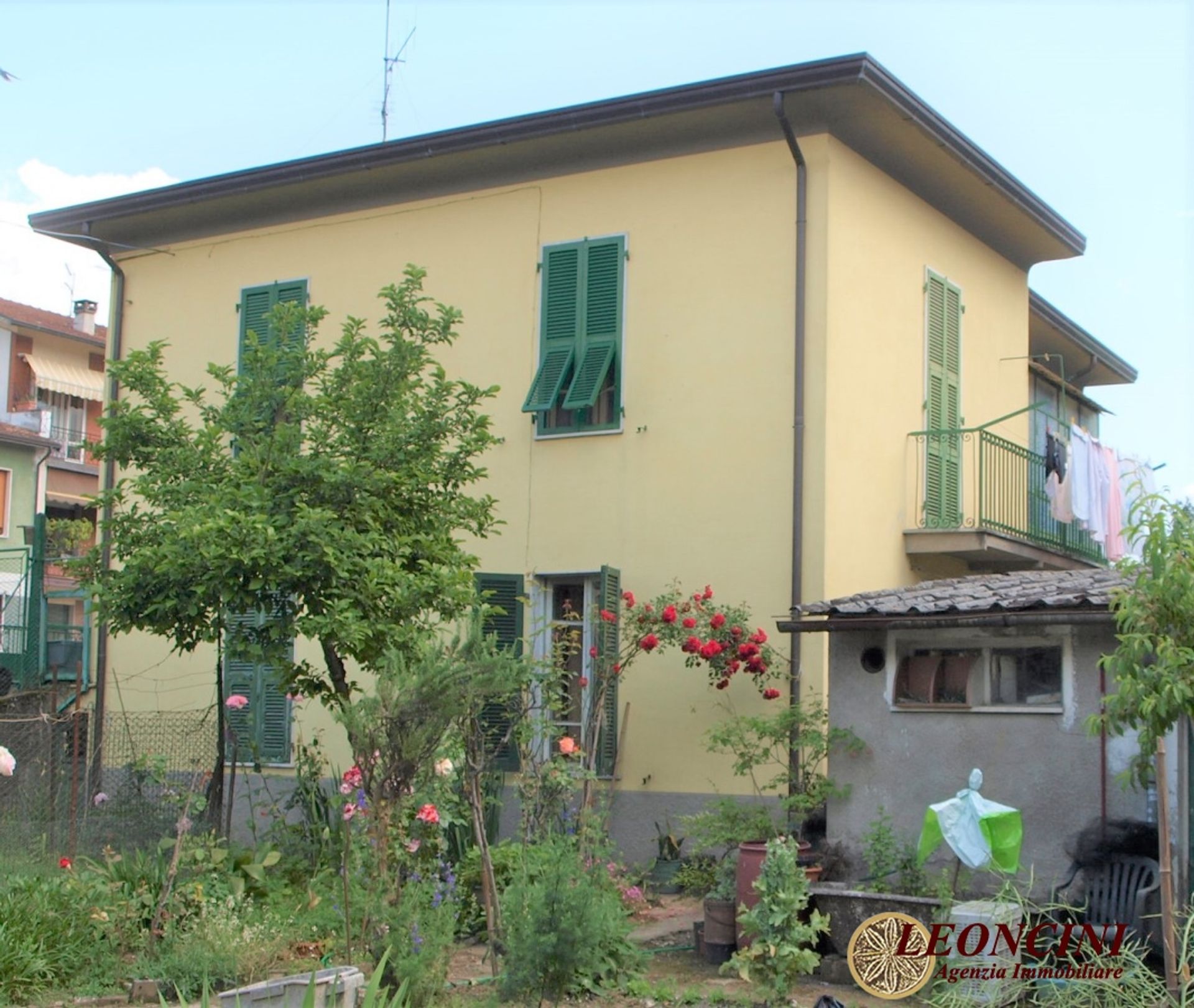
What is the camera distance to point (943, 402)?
14.6m

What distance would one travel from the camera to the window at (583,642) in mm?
12391

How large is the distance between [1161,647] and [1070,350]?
1387cm

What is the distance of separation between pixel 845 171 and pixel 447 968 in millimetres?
8185

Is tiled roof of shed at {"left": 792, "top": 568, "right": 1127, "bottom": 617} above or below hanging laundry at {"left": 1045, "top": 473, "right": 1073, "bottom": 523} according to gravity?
below

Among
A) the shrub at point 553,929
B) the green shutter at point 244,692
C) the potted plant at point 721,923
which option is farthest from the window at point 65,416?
the shrub at point 553,929

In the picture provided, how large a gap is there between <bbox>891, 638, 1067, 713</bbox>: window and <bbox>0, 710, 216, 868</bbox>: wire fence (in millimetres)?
4827

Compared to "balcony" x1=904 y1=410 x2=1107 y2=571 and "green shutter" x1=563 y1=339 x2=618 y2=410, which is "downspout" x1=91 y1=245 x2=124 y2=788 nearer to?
"green shutter" x1=563 y1=339 x2=618 y2=410

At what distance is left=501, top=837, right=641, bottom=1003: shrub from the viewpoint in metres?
6.99

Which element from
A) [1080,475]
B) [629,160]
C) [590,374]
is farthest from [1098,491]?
Answer: [629,160]

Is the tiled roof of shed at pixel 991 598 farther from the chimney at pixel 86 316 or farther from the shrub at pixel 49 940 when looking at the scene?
the chimney at pixel 86 316

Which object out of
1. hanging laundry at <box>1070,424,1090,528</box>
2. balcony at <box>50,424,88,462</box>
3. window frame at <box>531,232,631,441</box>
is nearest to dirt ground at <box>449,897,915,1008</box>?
window frame at <box>531,232,631,441</box>

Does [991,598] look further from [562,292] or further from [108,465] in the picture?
[108,465]

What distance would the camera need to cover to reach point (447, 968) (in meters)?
7.53

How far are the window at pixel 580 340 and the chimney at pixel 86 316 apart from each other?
90.2 ft
